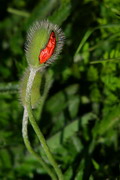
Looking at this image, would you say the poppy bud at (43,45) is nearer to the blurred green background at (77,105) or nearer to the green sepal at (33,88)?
the green sepal at (33,88)

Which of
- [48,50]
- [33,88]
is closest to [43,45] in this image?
[48,50]

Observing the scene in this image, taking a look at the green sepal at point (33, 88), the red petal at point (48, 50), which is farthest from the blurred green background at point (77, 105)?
the red petal at point (48, 50)

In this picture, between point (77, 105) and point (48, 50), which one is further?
point (77, 105)

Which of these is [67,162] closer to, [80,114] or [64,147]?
[64,147]

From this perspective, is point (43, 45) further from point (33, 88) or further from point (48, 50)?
point (33, 88)

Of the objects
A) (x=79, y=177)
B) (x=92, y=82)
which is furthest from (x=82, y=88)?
(x=79, y=177)

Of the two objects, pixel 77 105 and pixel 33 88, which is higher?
pixel 33 88

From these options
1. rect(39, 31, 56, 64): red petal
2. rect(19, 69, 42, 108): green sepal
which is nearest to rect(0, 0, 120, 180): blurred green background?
rect(19, 69, 42, 108): green sepal
